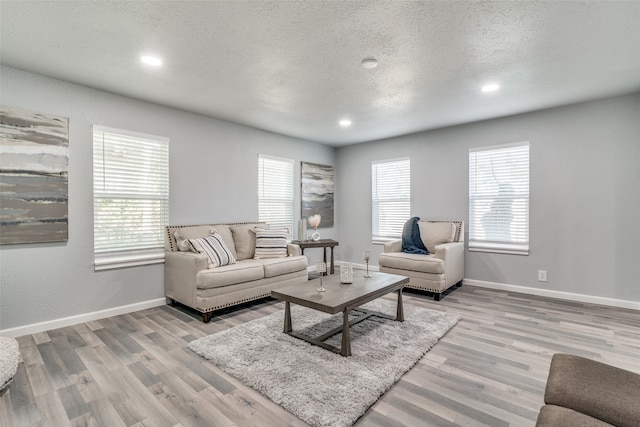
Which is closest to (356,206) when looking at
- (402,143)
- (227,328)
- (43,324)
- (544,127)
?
(402,143)

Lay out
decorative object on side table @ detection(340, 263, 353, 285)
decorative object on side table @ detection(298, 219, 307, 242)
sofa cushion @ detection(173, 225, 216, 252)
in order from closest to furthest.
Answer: decorative object on side table @ detection(340, 263, 353, 285), sofa cushion @ detection(173, 225, 216, 252), decorative object on side table @ detection(298, 219, 307, 242)

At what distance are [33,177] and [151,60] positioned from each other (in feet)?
5.26

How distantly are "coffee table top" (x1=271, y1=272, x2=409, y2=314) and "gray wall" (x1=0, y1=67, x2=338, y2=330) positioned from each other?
6.56ft

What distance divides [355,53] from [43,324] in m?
3.86

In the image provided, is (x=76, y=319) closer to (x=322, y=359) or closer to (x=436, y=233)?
(x=322, y=359)

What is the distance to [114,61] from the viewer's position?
2688 millimetres

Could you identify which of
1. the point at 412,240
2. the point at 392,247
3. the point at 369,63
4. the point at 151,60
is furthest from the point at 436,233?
the point at 151,60

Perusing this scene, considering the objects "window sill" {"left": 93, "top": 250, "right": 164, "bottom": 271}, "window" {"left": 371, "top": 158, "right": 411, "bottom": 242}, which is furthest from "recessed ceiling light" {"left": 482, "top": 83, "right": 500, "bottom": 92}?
"window sill" {"left": 93, "top": 250, "right": 164, "bottom": 271}

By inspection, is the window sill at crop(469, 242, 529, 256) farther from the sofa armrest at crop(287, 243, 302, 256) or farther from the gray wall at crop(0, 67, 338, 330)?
the gray wall at crop(0, 67, 338, 330)

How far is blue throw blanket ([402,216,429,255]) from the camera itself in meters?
4.55

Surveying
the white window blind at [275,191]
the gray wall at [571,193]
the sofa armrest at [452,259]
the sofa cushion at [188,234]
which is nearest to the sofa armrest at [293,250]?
the white window blind at [275,191]

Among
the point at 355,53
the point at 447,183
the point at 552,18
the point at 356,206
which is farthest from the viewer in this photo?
the point at 356,206

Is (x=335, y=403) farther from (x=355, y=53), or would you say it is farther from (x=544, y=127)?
(x=544, y=127)

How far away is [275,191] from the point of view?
5.25 m
